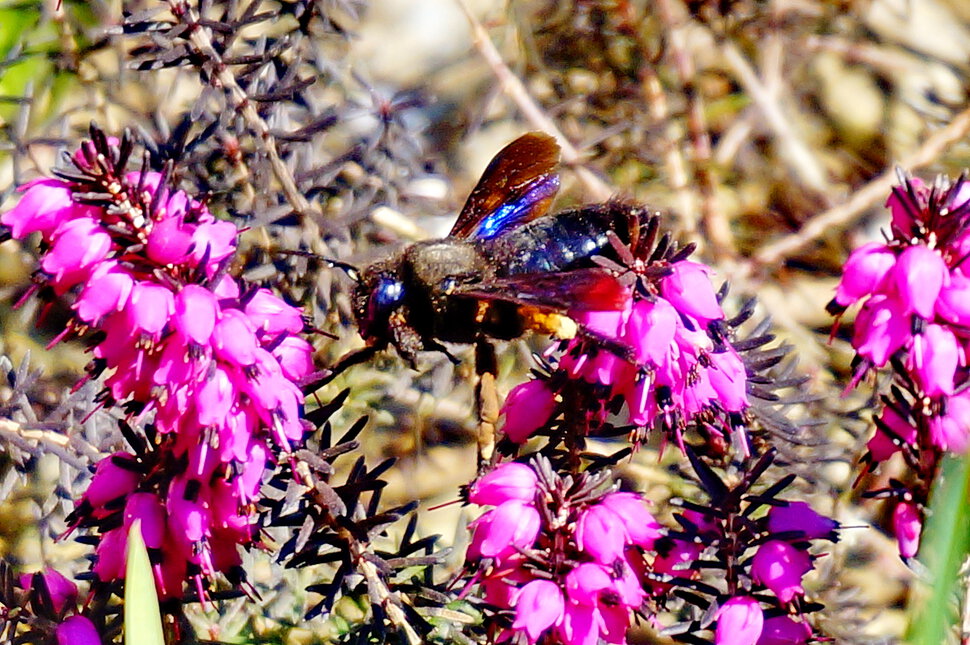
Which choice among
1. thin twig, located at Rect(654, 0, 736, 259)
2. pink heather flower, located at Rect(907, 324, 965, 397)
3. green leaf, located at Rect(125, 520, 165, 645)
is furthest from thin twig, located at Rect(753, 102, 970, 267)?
green leaf, located at Rect(125, 520, 165, 645)

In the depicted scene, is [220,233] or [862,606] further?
[862,606]

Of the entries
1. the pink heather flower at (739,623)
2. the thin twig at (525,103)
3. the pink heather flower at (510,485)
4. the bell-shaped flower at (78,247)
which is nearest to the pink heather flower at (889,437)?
the pink heather flower at (739,623)

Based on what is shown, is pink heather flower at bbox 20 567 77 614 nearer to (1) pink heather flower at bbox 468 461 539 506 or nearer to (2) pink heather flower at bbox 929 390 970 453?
(1) pink heather flower at bbox 468 461 539 506

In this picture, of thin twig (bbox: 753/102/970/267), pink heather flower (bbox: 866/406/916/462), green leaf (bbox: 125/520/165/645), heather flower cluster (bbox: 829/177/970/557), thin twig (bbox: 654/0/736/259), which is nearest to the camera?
green leaf (bbox: 125/520/165/645)

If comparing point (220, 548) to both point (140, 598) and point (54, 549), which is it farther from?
point (54, 549)

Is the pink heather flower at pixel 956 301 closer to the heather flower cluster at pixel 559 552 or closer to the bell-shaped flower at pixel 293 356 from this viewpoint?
the heather flower cluster at pixel 559 552

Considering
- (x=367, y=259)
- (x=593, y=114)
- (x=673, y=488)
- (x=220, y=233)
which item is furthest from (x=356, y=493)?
(x=593, y=114)
